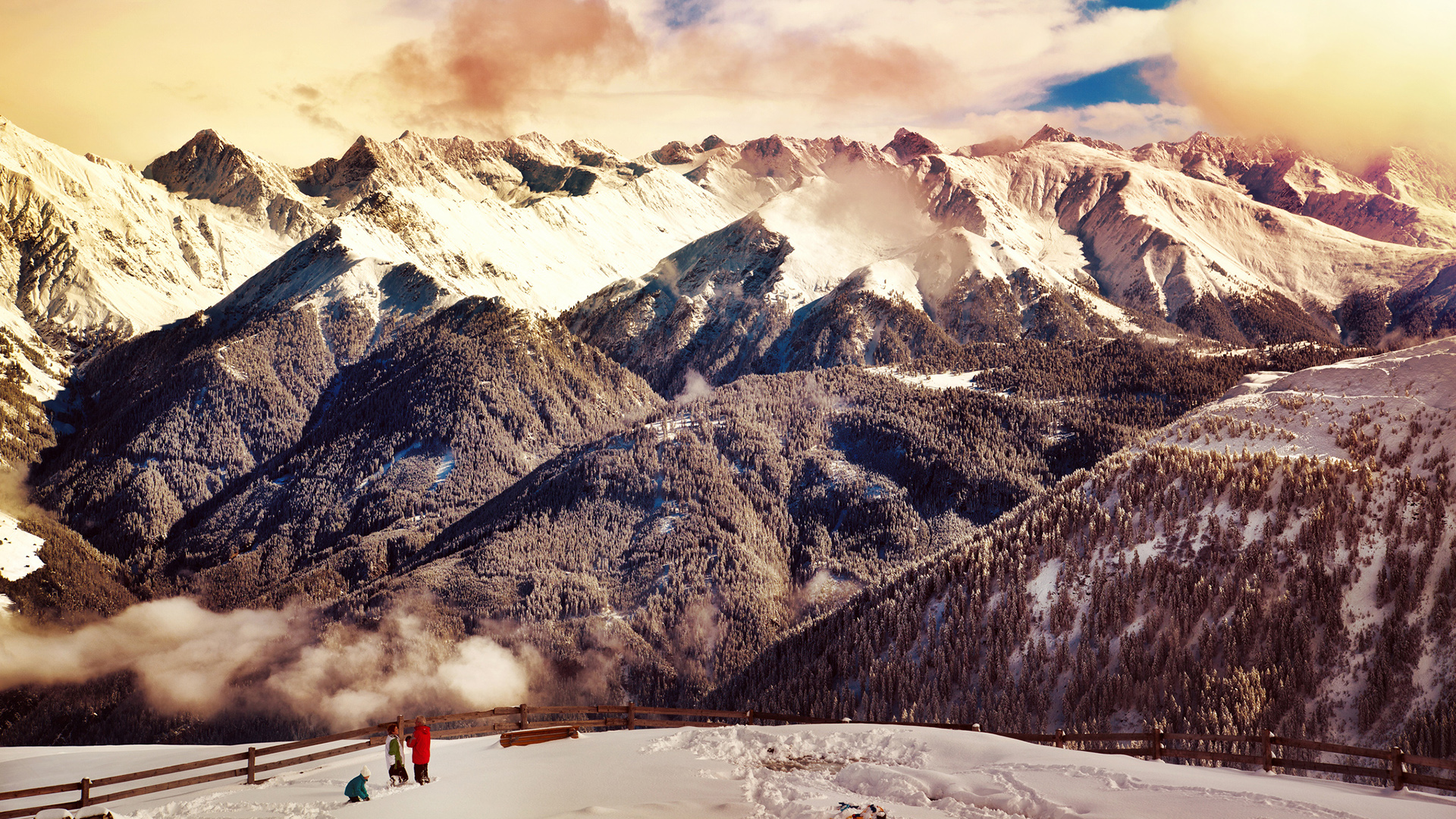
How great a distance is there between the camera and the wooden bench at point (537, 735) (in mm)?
50625

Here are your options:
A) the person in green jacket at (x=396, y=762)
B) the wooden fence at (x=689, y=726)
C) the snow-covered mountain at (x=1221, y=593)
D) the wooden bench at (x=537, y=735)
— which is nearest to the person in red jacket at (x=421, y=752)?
the person in green jacket at (x=396, y=762)

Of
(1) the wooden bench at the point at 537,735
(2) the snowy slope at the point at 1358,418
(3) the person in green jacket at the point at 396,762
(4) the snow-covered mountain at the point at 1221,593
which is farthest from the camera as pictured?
(2) the snowy slope at the point at 1358,418

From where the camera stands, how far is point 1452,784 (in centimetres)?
3828

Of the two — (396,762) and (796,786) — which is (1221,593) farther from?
(396,762)

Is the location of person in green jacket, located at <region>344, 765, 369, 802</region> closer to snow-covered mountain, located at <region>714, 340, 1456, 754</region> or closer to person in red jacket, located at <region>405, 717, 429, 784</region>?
person in red jacket, located at <region>405, 717, 429, 784</region>

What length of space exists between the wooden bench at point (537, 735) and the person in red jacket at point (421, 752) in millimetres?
6819

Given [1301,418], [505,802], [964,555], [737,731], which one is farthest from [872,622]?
[505,802]

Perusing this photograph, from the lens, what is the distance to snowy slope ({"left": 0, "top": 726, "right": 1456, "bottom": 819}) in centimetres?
3459

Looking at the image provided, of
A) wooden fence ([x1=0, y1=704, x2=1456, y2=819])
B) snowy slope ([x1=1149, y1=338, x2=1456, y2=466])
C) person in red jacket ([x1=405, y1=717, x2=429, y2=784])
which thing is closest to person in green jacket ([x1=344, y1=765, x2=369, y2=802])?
person in red jacket ([x1=405, y1=717, x2=429, y2=784])

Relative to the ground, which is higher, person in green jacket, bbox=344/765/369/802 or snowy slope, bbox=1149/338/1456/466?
snowy slope, bbox=1149/338/1456/466

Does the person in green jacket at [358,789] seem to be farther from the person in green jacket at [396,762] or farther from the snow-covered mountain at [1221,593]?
the snow-covered mountain at [1221,593]

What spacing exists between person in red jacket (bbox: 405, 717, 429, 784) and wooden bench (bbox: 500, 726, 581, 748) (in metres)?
6.82

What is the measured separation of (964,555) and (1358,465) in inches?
2545

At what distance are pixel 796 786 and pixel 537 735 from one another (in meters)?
18.5
